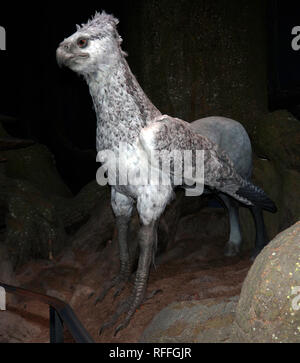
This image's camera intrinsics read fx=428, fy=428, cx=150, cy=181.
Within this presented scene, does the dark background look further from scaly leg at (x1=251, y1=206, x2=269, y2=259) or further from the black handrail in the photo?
the black handrail

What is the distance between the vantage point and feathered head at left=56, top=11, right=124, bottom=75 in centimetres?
249

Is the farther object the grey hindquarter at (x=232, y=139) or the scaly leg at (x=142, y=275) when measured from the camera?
the grey hindquarter at (x=232, y=139)

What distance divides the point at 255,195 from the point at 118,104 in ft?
4.08

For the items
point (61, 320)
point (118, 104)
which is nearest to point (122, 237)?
point (118, 104)

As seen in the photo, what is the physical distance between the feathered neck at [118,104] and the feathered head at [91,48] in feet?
0.19

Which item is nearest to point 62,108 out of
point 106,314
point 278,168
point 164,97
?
point 164,97

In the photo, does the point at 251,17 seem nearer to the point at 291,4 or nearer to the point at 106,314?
the point at 291,4

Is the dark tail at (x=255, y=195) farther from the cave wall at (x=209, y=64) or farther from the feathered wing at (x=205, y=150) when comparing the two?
the cave wall at (x=209, y=64)

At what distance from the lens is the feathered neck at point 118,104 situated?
2.62m

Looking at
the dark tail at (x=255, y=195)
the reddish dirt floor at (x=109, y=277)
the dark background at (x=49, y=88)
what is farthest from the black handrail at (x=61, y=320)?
the dark background at (x=49, y=88)

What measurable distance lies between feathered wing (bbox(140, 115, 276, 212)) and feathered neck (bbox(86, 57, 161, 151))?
105 mm

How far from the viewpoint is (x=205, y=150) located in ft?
9.34

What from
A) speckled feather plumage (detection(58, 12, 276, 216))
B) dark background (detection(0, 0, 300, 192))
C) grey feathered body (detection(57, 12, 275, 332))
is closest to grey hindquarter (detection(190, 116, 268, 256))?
grey feathered body (detection(57, 12, 275, 332))

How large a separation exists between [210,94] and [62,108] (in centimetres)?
263
